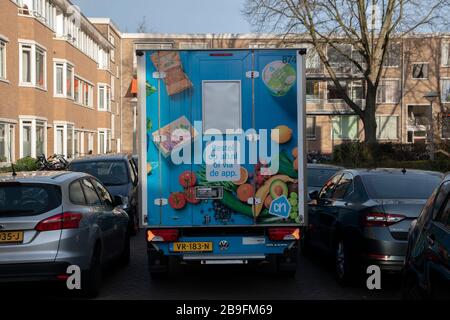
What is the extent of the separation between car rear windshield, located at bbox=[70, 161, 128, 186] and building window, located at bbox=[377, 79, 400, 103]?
147 feet

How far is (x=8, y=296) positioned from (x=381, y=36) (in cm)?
2762

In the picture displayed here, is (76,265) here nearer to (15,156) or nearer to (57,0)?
(15,156)

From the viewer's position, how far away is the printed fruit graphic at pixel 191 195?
6719 mm

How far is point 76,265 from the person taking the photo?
6.27 m

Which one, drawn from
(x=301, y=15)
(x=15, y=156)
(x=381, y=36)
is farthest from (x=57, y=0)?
(x=381, y=36)

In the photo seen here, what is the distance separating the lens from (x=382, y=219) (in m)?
6.56

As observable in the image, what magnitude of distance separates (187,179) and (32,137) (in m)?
21.6

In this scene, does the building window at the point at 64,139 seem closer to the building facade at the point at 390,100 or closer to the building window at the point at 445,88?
the building facade at the point at 390,100

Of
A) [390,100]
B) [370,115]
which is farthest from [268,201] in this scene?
[390,100]

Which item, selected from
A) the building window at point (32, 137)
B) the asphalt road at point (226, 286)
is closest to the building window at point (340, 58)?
the building window at point (32, 137)

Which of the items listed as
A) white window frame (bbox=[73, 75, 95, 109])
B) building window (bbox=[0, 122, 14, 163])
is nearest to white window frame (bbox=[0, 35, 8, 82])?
building window (bbox=[0, 122, 14, 163])

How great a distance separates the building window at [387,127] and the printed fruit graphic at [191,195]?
A: 49.4m

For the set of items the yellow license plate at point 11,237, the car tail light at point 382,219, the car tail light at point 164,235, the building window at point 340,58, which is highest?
the building window at point 340,58

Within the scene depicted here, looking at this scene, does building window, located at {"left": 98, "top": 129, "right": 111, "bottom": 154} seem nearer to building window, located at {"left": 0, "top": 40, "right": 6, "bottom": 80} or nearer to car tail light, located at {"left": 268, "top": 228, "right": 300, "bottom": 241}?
building window, located at {"left": 0, "top": 40, "right": 6, "bottom": 80}
